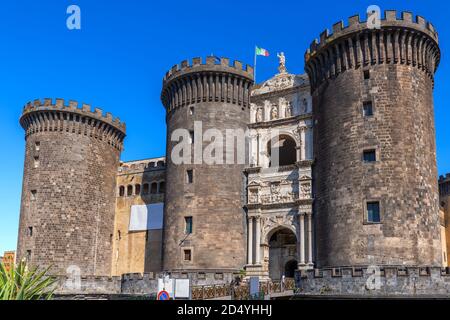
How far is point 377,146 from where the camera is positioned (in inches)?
1185

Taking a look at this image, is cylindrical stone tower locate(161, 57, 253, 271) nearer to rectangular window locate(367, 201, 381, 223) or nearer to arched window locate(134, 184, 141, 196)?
arched window locate(134, 184, 141, 196)

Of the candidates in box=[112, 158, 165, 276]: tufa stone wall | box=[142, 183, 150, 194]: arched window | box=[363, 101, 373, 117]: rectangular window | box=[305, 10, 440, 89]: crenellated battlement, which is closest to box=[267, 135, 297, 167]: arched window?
box=[305, 10, 440, 89]: crenellated battlement

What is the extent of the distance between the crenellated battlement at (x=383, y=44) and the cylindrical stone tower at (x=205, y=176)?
7.62 meters

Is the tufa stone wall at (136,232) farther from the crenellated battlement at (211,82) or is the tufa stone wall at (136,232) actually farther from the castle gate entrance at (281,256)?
the castle gate entrance at (281,256)

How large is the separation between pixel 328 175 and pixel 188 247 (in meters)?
10.3

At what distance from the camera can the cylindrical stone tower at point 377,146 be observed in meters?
28.8

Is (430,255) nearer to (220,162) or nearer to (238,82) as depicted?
(220,162)

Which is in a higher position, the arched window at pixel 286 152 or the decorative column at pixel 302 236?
the arched window at pixel 286 152

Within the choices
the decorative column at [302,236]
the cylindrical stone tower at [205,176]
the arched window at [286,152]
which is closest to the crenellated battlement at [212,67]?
the cylindrical stone tower at [205,176]

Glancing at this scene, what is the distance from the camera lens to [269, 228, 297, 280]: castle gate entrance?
3628 cm

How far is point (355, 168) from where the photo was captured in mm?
30266

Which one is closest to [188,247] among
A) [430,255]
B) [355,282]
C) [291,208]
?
[291,208]

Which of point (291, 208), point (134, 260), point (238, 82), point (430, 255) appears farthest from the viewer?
point (134, 260)

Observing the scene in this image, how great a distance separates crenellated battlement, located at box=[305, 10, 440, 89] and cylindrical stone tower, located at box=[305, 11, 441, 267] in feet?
0.19
